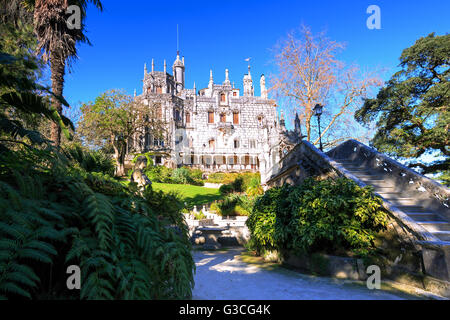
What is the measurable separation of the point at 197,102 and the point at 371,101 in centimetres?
4065

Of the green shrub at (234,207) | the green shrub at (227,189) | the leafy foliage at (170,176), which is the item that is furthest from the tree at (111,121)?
the green shrub at (234,207)

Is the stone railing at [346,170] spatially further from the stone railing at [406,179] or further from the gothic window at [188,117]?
the gothic window at [188,117]

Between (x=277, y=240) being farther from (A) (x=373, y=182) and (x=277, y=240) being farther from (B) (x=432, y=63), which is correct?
(B) (x=432, y=63)

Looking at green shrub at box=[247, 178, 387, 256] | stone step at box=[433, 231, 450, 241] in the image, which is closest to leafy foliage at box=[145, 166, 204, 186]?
green shrub at box=[247, 178, 387, 256]

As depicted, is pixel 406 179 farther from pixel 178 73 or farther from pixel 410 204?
pixel 178 73

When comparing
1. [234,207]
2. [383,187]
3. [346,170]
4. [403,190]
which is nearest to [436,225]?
[403,190]

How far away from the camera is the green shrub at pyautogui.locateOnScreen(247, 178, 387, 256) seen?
6031mm

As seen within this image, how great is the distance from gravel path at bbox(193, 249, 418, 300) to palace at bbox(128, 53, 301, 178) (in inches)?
1641

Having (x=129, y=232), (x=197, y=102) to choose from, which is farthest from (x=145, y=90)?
(x=129, y=232)

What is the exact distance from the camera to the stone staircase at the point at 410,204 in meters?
5.88

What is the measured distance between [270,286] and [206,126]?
162 feet
